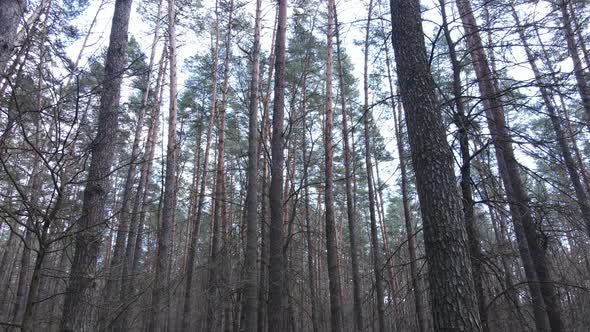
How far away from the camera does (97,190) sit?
436cm

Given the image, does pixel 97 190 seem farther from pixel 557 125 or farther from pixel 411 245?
pixel 411 245

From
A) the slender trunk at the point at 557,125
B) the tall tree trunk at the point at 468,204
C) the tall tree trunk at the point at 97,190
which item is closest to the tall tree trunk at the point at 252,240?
the tall tree trunk at the point at 97,190

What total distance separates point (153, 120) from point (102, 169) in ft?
36.2

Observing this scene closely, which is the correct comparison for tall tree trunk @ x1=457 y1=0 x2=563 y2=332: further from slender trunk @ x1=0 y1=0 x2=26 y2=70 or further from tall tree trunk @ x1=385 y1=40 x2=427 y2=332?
slender trunk @ x1=0 y1=0 x2=26 y2=70

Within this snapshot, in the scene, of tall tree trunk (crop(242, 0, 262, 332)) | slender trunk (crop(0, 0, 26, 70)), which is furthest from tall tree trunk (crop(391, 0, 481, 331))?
slender trunk (crop(0, 0, 26, 70))

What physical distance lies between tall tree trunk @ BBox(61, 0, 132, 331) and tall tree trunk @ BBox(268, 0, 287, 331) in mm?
2512

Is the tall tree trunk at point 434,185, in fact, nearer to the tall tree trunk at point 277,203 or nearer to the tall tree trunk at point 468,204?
the tall tree trunk at point 468,204

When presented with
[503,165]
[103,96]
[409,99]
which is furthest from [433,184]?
[503,165]

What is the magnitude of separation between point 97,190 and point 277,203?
2.71 meters

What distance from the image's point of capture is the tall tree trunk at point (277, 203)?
17.7 feet

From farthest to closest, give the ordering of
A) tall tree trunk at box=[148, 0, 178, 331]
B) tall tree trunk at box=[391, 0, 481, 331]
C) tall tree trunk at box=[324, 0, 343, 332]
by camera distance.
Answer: tall tree trunk at box=[148, 0, 178, 331], tall tree trunk at box=[324, 0, 343, 332], tall tree trunk at box=[391, 0, 481, 331]

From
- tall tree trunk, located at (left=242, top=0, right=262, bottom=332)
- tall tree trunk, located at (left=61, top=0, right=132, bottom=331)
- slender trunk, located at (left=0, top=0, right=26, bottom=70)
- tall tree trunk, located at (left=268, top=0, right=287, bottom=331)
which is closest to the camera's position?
tall tree trunk, located at (left=61, top=0, right=132, bottom=331)

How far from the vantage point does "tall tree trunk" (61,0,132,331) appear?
11.9 feet

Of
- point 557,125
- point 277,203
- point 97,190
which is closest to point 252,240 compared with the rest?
point 277,203
